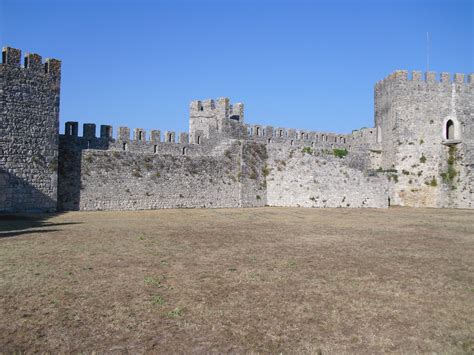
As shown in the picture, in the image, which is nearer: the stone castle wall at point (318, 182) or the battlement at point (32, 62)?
the battlement at point (32, 62)

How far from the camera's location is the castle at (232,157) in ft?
69.9

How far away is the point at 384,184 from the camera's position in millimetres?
30562

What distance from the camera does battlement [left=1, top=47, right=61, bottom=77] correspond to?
20.8 m

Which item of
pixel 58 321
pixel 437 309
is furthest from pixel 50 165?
pixel 437 309

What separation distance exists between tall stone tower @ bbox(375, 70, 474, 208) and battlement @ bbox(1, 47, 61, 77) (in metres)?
23.8

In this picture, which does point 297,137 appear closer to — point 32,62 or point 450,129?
point 450,129

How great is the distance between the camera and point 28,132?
837 inches

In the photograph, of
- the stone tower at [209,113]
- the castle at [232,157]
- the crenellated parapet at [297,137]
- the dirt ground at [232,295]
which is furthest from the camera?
the stone tower at [209,113]

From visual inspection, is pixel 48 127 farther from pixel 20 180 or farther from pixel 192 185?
pixel 192 185

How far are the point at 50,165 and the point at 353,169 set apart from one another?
18.5m

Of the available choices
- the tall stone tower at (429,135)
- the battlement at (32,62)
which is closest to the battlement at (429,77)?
the tall stone tower at (429,135)

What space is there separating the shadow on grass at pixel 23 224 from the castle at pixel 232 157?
183cm

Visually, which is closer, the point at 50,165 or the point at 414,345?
Result: the point at 414,345

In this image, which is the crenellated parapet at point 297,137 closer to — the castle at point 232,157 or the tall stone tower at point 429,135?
the castle at point 232,157
